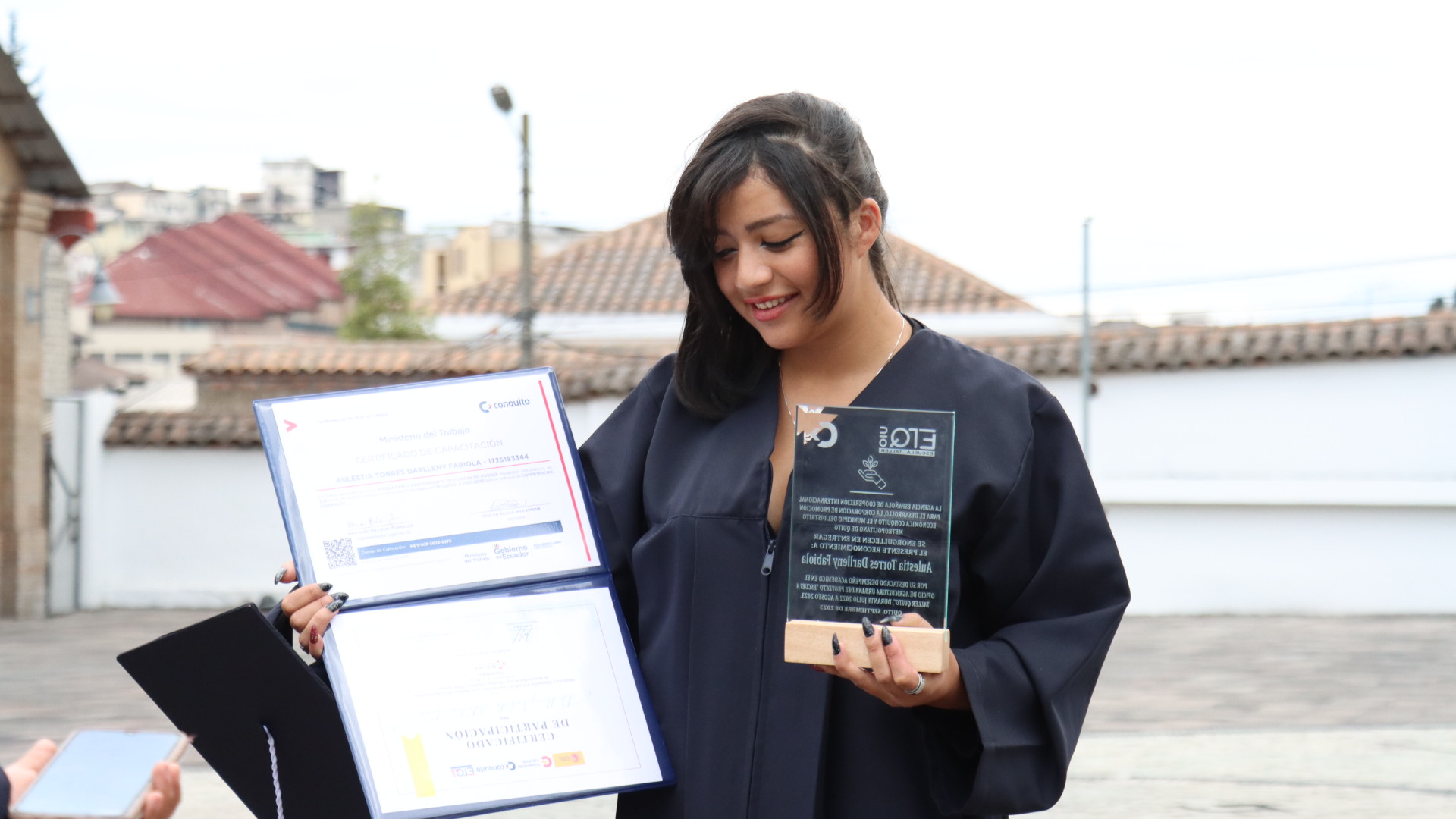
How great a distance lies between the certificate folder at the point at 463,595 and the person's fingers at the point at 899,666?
478mm

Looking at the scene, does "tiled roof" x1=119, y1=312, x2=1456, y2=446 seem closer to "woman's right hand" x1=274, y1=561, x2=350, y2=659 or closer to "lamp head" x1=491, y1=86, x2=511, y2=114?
"lamp head" x1=491, y1=86, x2=511, y2=114

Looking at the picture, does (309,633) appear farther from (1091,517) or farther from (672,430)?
(1091,517)

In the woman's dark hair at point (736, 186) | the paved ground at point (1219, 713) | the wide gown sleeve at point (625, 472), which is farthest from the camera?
the paved ground at point (1219, 713)

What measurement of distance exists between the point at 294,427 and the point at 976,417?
97 centimetres

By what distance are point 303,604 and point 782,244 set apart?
82 cm

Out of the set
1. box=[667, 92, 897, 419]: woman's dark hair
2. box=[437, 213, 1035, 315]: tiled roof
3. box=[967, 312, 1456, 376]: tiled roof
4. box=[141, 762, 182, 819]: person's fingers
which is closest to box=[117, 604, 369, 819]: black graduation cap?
box=[141, 762, 182, 819]: person's fingers

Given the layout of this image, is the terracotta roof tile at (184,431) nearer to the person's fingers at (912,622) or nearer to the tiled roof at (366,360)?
the tiled roof at (366,360)

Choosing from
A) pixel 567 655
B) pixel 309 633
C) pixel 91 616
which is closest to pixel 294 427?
pixel 309 633

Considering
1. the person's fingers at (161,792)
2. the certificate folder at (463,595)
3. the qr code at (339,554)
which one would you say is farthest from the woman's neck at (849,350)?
the person's fingers at (161,792)

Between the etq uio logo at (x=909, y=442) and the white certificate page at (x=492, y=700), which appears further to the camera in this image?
the white certificate page at (x=492, y=700)

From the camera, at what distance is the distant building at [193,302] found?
51688mm

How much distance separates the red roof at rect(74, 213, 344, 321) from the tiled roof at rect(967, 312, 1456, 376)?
144 feet

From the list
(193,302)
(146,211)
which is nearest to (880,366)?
(193,302)

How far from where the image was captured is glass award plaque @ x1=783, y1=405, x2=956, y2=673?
5.41 feet
